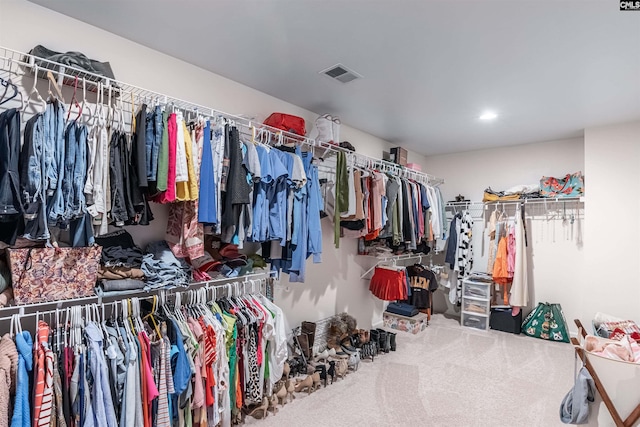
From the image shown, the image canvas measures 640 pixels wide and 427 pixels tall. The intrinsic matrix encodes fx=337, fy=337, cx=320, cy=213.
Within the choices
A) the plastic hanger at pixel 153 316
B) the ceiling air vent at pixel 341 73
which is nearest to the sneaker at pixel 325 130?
the ceiling air vent at pixel 341 73

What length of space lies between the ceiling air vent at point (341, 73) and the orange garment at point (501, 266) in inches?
124

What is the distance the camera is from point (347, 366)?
299cm

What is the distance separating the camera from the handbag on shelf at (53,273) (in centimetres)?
157

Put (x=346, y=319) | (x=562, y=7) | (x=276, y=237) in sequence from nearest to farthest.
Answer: (x=562, y=7)
(x=276, y=237)
(x=346, y=319)

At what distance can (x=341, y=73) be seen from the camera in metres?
2.57

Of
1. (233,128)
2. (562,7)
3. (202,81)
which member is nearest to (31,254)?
(233,128)

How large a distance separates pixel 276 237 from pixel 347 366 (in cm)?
145

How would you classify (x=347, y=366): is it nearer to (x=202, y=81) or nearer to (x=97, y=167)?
(x=97, y=167)

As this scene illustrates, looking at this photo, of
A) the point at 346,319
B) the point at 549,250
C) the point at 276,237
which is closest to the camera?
the point at 276,237

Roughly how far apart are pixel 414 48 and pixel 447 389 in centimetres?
262

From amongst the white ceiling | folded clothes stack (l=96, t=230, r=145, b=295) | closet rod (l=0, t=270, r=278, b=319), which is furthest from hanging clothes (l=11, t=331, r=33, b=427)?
the white ceiling

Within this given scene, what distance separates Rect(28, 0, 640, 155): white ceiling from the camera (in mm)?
1830

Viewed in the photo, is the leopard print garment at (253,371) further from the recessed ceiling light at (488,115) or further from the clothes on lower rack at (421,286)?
the recessed ceiling light at (488,115)

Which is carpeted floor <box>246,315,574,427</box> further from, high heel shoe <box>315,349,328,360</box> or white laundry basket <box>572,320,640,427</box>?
white laundry basket <box>572,320,640,427</box>
